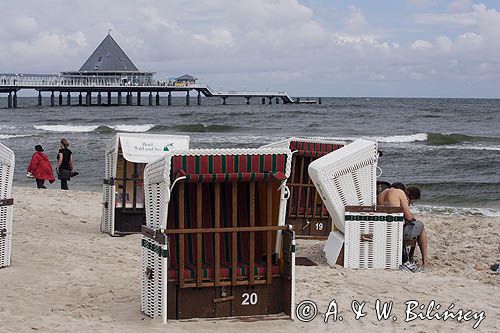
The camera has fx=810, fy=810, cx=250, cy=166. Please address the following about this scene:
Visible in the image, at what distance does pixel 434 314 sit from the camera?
605cm

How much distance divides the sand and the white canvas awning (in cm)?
94

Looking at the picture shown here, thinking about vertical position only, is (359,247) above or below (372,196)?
below

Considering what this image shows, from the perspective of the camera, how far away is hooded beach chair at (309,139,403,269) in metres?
7.71

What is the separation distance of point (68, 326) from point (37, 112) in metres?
56.3

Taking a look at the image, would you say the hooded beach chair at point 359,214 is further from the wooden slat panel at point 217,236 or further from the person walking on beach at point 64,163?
the person walking on beach at point 64,163

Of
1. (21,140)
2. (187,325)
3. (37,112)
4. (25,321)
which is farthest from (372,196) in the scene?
(37,112)

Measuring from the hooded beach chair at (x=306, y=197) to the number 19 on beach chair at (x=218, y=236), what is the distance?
4.08 metres

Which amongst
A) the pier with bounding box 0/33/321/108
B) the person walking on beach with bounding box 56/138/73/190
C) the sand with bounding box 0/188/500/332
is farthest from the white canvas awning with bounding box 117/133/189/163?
the pier with bounding box 0/33/321/108

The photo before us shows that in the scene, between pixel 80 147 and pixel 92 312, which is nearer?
pixel 92 312

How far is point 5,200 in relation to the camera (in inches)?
273

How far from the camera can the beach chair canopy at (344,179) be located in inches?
301

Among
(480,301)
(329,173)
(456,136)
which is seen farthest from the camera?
(456,136)

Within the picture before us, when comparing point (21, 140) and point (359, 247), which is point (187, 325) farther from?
point (21, 140)

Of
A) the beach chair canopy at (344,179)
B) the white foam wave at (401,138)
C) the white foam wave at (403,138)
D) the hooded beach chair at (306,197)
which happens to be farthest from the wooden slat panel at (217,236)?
the white foam wave at (403,138)
